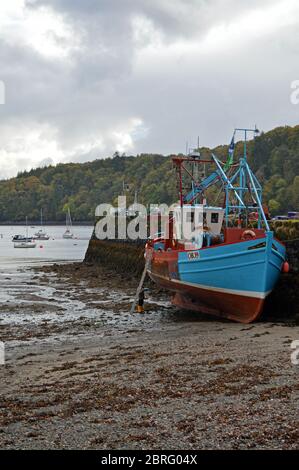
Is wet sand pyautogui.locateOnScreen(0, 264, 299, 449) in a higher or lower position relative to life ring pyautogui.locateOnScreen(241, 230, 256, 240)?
lower

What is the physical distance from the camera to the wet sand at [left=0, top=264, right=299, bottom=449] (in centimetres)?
893

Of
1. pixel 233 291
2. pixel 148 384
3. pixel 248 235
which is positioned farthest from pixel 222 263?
pixel 148 384

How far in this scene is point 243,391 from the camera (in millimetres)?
11000

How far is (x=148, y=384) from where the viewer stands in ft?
39.8

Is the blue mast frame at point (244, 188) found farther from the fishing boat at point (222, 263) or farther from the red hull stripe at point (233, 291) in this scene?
the red hull stripe at point (233, 291)

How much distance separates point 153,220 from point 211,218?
674 inches

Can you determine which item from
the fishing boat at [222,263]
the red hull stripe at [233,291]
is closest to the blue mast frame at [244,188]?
the fishing boat at [222,263]

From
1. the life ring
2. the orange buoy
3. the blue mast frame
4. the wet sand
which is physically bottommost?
the wet sand

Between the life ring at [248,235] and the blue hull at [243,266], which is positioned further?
the life ring at [248,235]

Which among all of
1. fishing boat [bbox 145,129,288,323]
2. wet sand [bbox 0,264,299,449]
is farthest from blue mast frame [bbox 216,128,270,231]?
wet sand [bbox 0,264,299,449]

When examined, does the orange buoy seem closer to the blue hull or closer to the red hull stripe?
the blue hull

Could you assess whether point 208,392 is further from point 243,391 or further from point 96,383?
point 96,383

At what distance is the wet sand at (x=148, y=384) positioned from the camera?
893cm
